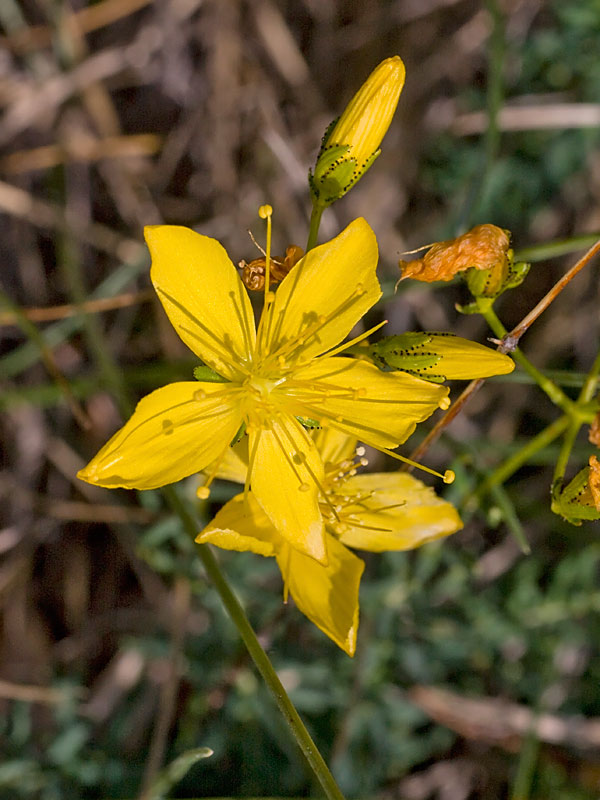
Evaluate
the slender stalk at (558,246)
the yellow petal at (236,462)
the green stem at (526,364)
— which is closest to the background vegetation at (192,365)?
the slender stalk at (558,246)

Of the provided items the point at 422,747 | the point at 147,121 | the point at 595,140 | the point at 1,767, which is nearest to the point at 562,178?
the point at 595,140

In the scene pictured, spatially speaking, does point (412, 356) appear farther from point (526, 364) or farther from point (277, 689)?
point (277, 689)

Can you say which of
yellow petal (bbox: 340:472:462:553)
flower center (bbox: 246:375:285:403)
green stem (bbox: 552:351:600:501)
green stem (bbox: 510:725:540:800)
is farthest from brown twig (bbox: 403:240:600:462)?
green stem (bbox: 510:725:540:800)

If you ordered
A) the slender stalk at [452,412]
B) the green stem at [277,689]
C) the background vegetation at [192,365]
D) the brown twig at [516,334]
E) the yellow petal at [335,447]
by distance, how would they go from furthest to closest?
the background vegetation at [192,365] < the yellow petal at [335,447] < the slender stalk at [452,412] < the brown twig at [516,334] < the green stem at [277,689]

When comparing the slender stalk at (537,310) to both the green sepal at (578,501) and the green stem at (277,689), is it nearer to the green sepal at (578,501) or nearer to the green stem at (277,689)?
the green sepal at (578,501)

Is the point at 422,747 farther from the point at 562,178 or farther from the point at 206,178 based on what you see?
the point at 206,178
